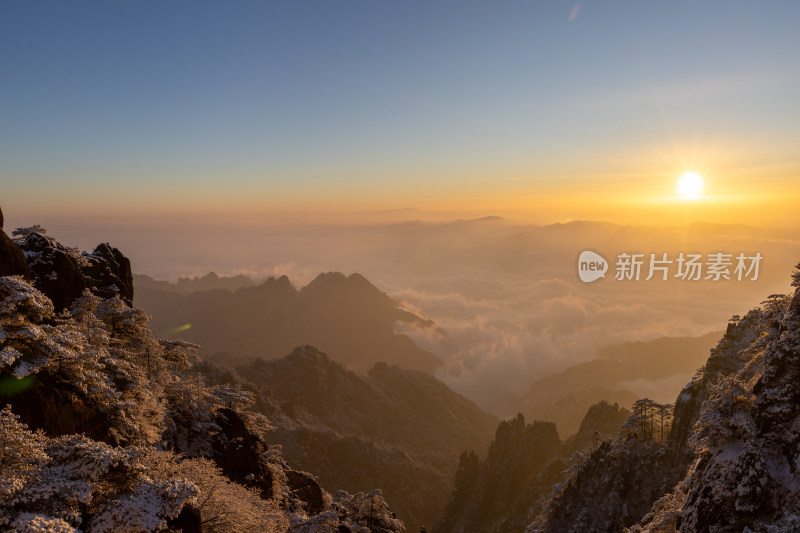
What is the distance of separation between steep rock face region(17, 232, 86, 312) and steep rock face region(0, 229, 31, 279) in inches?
147

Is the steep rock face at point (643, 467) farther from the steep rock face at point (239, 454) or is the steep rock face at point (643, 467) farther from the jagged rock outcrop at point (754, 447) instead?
the steep rock face at point (239, 454)

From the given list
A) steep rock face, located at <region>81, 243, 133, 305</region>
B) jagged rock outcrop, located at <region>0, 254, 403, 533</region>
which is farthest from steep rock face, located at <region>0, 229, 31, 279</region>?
steep rock face, located at <region>81, 243, 133, 305</region>

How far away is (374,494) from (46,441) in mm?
32051

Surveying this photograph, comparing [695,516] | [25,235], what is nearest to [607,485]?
[695,516]

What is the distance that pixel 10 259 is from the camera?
3119 cm

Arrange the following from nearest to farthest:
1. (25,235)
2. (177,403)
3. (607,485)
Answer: (25,235), (177,403), (607,485)

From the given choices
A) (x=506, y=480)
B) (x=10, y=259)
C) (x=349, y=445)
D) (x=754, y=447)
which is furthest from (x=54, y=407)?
(x=349, y=445)

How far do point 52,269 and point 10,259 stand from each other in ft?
21.7

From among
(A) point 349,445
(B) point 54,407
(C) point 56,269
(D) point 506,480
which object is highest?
(C) point 56,269

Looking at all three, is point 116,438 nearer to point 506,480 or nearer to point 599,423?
point 506,480

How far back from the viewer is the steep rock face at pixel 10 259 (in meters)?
30.5

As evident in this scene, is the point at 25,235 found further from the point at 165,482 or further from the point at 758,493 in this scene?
the point at 758,493

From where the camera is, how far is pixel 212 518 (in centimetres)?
2612

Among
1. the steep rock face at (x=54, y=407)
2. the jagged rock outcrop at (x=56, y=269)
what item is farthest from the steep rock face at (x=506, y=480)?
the jagged rock outcrop at (x=56, y=269)
